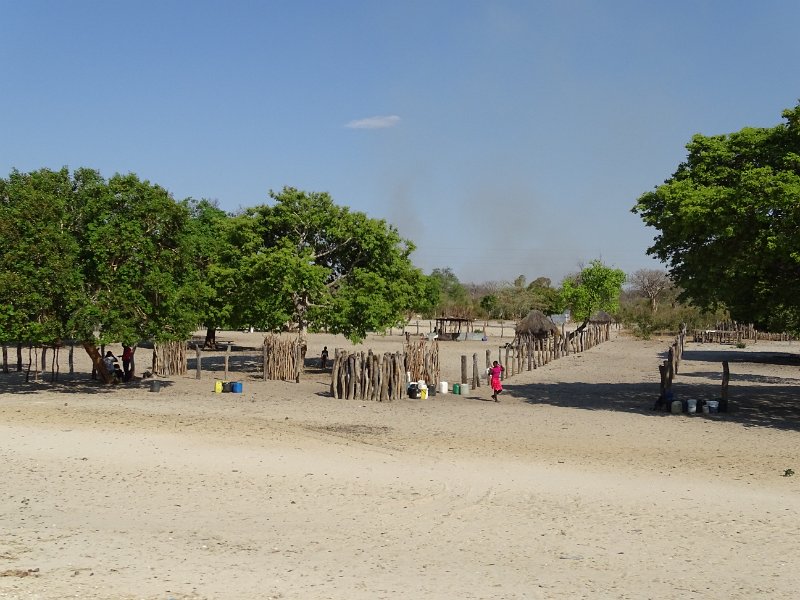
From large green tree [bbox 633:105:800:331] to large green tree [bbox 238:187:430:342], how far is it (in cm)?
989

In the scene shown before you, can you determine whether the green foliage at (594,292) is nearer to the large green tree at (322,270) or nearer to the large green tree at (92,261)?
the large green tree at (322,270)

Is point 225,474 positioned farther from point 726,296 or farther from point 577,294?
point 577,294

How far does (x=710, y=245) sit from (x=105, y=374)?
1829 centimetres

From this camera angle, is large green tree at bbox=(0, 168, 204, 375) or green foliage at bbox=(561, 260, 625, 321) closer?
large green tree at bbox=(0, 168, 204, 375)

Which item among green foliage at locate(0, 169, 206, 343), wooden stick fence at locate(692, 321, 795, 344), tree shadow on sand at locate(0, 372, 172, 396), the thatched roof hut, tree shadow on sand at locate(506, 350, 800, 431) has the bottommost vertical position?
tree shadow on sand at locate(506, 350, 800, 431)

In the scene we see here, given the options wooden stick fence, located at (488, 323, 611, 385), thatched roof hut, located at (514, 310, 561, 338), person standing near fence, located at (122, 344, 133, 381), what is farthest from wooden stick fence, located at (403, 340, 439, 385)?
thatched roof hut, located at (514, 310, 561, 338)

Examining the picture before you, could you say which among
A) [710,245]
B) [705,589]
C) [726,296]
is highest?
[710,245]

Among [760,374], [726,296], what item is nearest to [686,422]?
[726,296]

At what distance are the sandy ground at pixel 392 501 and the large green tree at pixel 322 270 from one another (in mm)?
6391

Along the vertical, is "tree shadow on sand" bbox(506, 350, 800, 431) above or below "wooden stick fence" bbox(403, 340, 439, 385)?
below

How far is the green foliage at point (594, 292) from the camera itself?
60562mm

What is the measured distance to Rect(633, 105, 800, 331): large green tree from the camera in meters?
17.8

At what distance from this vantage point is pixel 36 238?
69.3 feet

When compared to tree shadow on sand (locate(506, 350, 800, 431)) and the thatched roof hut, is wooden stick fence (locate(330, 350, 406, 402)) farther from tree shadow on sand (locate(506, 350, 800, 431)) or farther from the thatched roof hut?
the thatched roof hut
